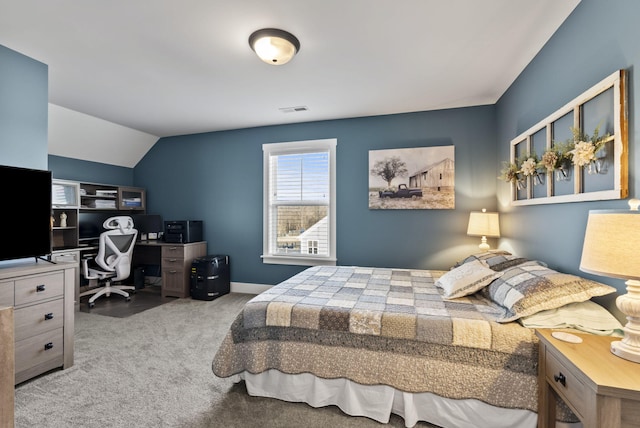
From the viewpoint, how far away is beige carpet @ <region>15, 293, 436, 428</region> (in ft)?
5.74

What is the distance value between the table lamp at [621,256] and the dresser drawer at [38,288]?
335 centimetres

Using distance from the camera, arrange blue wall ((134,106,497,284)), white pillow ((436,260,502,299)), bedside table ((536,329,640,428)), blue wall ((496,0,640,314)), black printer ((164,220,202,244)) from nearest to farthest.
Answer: bedside table ((536,329,640,428))
blue wall ((496,0,640,314))
white pillow ((436,260,502,299))
blue wall ((134,106,497,284))
black printer ((164,220,202,244))

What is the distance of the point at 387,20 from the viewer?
2010mm

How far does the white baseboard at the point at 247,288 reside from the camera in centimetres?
441

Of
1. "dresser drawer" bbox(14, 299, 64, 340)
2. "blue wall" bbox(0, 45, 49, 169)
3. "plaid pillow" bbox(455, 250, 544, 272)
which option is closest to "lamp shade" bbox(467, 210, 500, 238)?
"plaid pillow" bbox(455, 250, 544, 272)

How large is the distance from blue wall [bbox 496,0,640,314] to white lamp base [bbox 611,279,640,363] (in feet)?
1.42

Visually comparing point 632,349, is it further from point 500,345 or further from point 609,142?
point 609,142

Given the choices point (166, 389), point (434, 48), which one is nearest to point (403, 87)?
point (434, 48)

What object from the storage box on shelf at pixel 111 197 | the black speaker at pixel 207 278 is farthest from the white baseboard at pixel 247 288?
the storage box on shelf at pixel 111 197

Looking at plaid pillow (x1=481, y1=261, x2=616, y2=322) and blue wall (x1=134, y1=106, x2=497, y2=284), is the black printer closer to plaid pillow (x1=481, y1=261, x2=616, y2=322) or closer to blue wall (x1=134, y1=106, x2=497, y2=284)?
blue wall (x1=134, y1=106, x2=497, y2=284)

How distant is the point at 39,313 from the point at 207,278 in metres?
2.02

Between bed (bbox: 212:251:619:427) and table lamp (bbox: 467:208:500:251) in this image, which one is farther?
table lamp (bbox: 467:208:500:251)

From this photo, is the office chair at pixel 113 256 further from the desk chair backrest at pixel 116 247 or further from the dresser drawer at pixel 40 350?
the dresser drawer at pixel 40 350

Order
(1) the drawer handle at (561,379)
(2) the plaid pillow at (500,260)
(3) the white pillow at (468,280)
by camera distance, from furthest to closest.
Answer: (2) the plaid pillow at (500,260) → (3) the white pillow at (468,280) → (1) the drawer handle at (561,379)
